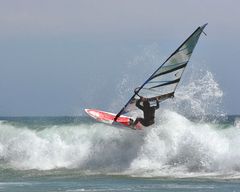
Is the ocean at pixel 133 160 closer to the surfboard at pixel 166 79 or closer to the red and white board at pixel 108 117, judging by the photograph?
the red and white board at pixel 108 117

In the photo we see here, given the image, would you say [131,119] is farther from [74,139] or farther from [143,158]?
[74,139]

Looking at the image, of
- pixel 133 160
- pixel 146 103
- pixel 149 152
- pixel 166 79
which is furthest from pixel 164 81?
pixel 133 160

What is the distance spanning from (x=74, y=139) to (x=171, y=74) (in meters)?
6.05

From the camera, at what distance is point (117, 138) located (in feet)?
69.9

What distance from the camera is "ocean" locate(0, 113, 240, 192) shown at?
1639 centimetres

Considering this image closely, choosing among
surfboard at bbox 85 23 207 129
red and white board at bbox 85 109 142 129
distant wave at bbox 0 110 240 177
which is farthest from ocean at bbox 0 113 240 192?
surfboard at bbox 85 23 207 129

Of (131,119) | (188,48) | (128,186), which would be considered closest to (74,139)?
(131,119)

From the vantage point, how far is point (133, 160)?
66.2ft

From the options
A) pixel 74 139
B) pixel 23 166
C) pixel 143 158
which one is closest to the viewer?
pixel 143 158

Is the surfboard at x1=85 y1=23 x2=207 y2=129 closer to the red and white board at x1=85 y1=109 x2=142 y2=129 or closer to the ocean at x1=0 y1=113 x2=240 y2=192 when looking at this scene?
the red and white board at x1=85 y1=109 x2=142 y2=129

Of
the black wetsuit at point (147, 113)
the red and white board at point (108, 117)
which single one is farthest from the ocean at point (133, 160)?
the black wetsuit at point (147, 113)

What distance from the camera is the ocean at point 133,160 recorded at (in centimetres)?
1639

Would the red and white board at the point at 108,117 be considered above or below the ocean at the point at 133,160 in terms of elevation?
above

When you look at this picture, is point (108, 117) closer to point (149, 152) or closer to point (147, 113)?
point (149, 152)
